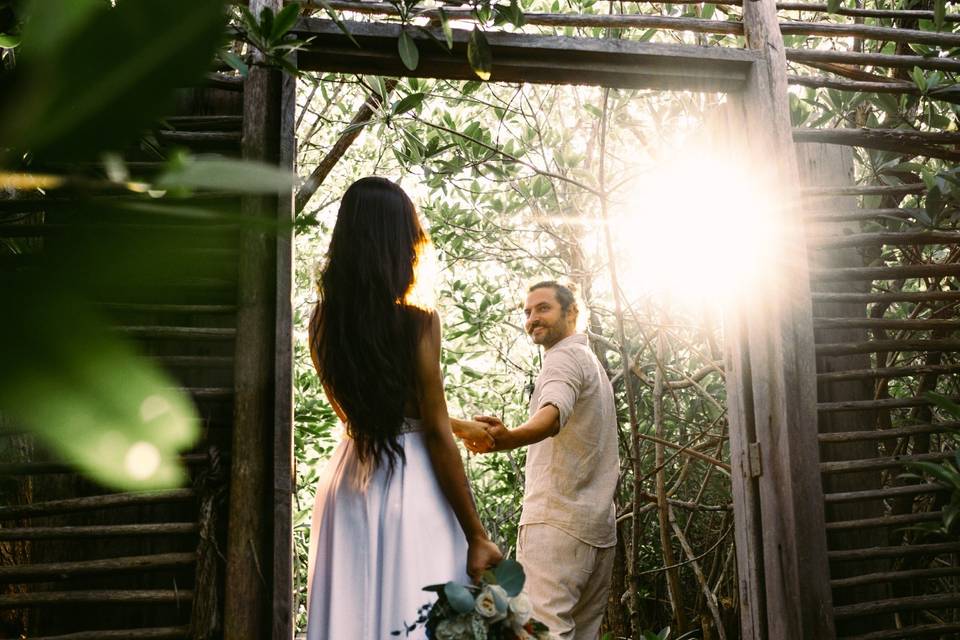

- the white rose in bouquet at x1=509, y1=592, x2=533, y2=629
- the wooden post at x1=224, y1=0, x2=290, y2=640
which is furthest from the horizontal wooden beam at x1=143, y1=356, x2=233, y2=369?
the white rose in bouquet at x1=509, y1=592, x2=533, y2=629

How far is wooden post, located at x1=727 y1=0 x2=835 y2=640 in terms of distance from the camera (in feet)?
8.89

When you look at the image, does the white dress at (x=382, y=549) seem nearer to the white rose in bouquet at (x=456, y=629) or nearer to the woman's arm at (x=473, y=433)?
the white rose in bouquet at (x=456, y=629)

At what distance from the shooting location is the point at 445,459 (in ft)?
7.75

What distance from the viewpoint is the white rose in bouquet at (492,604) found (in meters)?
1.81

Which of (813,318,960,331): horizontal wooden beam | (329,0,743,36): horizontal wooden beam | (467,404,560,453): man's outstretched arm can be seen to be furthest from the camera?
(467,404,560,453): man's outstretched arm

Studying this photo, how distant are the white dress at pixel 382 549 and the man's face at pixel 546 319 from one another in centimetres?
174

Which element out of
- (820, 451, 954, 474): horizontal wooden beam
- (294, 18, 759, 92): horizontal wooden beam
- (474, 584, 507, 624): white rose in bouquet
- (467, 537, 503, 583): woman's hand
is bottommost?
(474, 584, 507, 624): white rose in bouquet

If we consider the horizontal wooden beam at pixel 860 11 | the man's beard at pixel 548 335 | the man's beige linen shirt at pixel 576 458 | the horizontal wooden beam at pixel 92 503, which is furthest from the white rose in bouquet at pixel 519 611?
the man's beard at pixel 548 335

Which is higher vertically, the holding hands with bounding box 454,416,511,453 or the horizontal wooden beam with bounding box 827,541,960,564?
the holding hands with bounding box 454,416,511,453

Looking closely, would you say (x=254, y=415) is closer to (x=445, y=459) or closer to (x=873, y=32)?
(x=445, y=459)

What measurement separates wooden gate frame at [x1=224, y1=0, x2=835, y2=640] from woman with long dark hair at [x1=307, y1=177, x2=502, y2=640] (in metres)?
0.13

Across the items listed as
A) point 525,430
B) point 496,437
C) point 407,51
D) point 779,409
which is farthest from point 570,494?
point 407,51

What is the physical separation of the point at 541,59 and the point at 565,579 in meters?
2.19

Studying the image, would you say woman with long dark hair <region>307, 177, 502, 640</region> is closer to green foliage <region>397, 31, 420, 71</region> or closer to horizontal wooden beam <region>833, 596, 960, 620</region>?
green foliage <region>397, 31, 420, 71</region>
